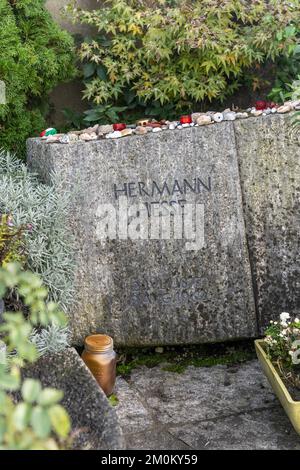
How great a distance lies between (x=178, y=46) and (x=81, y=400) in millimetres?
2274

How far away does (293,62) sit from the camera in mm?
4340

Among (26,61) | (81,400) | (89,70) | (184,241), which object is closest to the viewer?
(81,400)

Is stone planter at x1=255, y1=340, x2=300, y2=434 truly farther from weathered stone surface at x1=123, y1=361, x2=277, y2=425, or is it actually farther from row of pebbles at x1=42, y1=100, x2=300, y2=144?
row of pebbles at x1=42, y1=100, x2=300, y2=144

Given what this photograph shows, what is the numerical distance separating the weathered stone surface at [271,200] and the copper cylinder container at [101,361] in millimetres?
941

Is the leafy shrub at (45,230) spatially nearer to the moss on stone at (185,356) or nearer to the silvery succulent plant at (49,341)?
the silvery succulent plant at (49,341)

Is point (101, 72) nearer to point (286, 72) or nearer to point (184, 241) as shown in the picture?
point (286, 72)

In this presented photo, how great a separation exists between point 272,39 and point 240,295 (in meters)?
1.57

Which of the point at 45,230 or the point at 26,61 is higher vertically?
the point at 26,61

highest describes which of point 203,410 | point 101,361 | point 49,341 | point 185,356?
point 49,341

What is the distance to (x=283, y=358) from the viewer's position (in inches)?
125

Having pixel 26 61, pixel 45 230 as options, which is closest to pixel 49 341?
pixel 45 230

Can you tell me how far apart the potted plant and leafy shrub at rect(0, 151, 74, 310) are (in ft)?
3.36

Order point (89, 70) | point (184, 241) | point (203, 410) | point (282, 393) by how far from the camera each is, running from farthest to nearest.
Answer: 1. point (89, 70)
2. point (184, 241)
3. point (203, 410)
4. point (282, 393)
